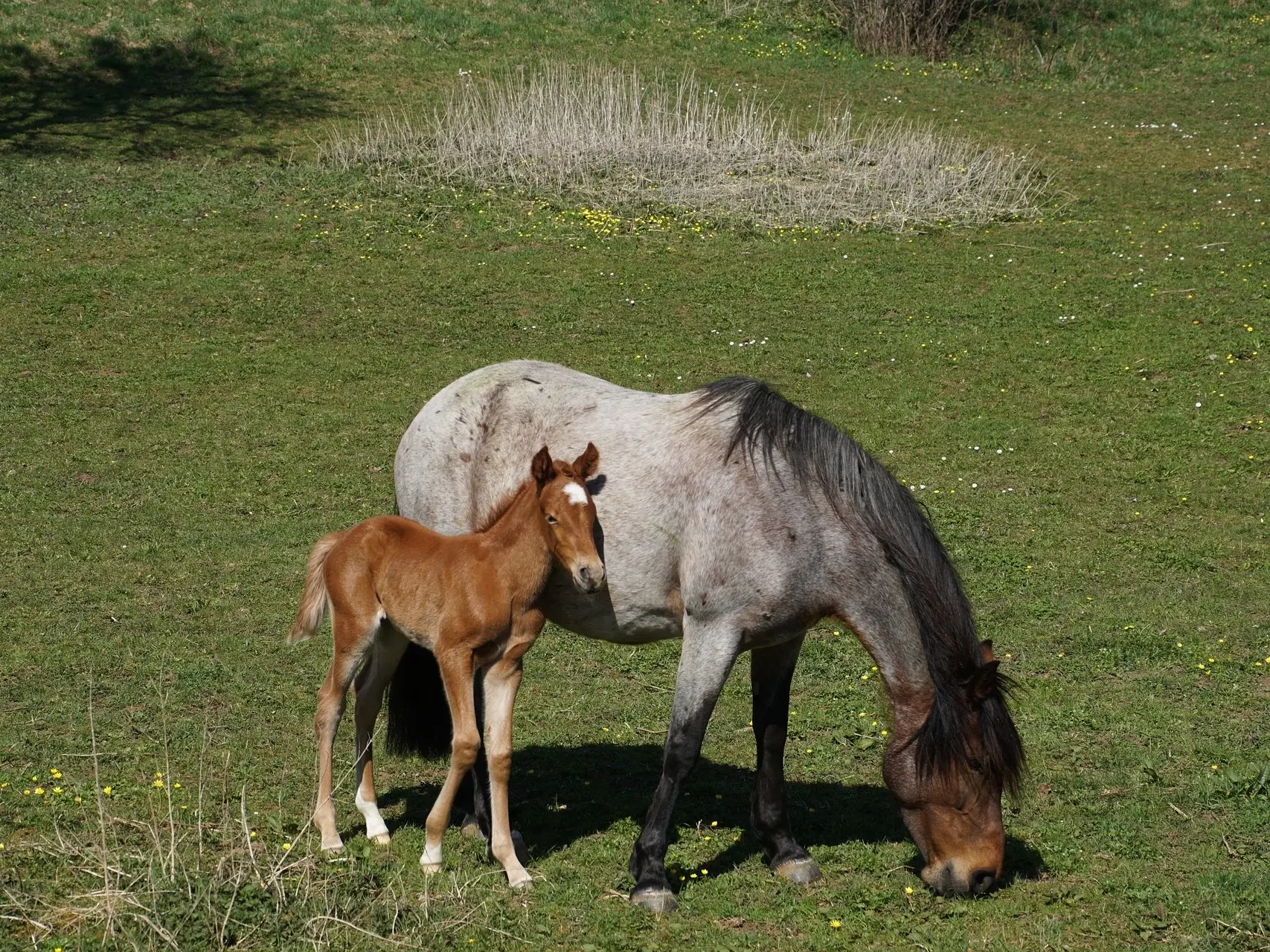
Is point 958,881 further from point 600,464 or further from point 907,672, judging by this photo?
point 600,464

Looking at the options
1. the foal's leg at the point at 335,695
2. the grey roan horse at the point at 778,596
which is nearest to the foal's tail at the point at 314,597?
the foal's leg at the point at 335,695

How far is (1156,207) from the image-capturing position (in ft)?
67.6

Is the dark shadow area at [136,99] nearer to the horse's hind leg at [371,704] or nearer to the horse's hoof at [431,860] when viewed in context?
the horse's hind leg at [371,704]

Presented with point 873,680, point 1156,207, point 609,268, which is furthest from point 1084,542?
point 1156,207

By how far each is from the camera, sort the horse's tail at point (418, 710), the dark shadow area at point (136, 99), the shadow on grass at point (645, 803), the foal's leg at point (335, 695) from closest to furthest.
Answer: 1. the foal's leg at point (335, 695)
2. the shadow on grass at point (645, 803)
3. the horse's tail at point (418, 710)
4. the dark shadow area at point (136, 99)

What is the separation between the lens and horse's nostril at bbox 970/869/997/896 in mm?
6023

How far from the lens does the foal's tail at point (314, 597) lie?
654 cm

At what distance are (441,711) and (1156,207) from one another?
55.4 ft

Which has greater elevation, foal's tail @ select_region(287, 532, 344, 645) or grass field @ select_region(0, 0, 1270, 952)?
foal's tail @ select_region(287, 532, 344, 645)

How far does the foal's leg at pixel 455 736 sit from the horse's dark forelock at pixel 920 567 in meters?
1.58

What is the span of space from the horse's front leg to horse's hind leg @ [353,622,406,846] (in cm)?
129

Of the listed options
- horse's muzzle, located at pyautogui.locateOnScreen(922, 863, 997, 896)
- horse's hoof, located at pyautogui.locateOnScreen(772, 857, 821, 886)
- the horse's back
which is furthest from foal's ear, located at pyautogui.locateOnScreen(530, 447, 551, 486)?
→ horse's muzzle, located at pyautogui.locateOnScreen(922, 863, 997, 896)

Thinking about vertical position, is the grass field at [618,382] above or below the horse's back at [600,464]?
below

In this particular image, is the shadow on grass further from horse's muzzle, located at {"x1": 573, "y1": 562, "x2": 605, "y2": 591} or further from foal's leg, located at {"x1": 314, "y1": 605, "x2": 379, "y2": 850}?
horse's muzzle, located at {"x1": 573, "y1": 562, "x2": 605, "y2": 591}
